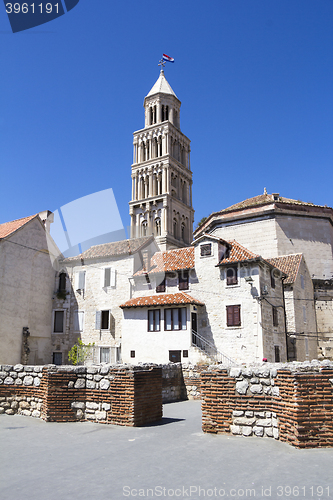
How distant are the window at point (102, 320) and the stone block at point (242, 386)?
78.5ft

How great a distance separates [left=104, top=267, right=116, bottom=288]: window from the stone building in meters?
5.02

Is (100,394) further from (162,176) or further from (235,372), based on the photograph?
(162,176)

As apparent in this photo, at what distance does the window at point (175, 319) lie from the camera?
2538 cm

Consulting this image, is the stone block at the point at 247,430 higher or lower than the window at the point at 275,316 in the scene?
lower

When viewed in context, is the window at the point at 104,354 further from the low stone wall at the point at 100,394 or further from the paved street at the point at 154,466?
the paved street at the point at 154,466

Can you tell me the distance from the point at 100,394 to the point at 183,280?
18.6 metres

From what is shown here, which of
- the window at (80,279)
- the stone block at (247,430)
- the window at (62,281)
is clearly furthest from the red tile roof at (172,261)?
the stone block at (247,430)

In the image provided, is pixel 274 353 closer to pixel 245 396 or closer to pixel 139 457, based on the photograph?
pixel 245 396

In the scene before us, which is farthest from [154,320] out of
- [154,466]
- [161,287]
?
[154,466]

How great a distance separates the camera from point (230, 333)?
24750 mm

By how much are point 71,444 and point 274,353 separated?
19.5m

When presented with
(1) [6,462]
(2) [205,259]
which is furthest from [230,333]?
(1) [6,462]

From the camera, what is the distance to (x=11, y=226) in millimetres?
31375

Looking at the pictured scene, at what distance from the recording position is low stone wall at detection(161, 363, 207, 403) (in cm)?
1620
